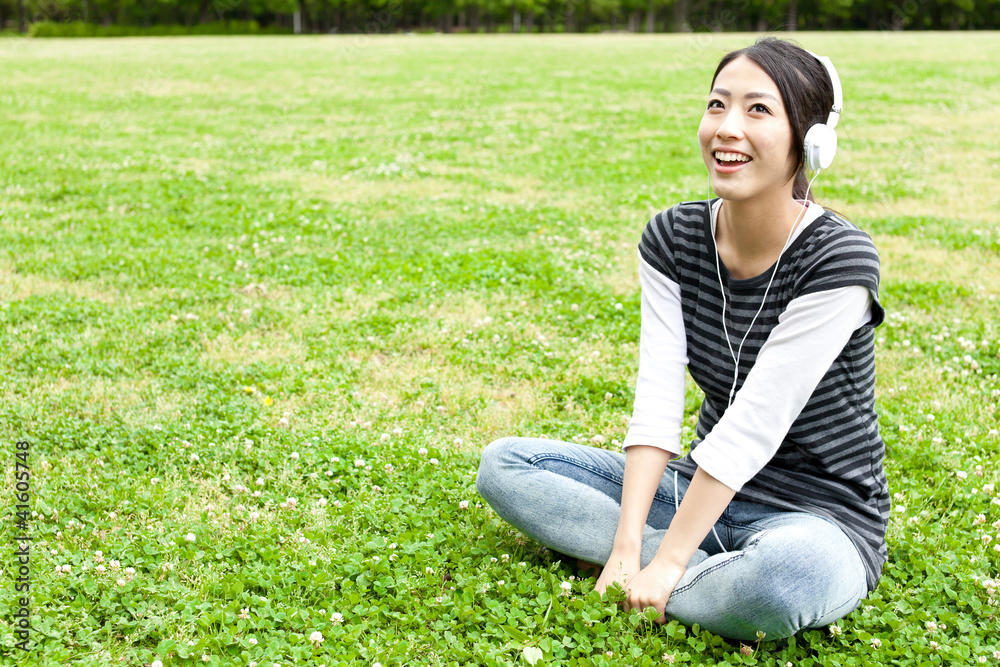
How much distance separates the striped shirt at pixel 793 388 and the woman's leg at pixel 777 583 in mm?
174

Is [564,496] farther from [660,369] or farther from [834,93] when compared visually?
[834,93]

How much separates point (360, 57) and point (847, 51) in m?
20.0

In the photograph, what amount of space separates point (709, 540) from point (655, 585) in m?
0.40

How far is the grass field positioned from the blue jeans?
20cm

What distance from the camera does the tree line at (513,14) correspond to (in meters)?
77.2

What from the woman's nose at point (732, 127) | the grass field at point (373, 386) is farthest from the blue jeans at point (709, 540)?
the woman's nose at point (732, 127)

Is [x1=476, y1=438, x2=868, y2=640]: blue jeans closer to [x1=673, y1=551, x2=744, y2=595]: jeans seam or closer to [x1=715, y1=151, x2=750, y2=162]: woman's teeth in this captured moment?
[x1=673, y1=551, x2=744, y2=595]: jeans seam

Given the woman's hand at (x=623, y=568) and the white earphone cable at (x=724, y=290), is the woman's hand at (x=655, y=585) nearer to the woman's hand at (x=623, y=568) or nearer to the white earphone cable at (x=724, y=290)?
the woman's hand at (x=623, y=568)

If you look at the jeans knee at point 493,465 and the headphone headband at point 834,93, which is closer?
the headphone headband at point 834,93

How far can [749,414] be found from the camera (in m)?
3.11

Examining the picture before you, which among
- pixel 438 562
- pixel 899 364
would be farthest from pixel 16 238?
pixel 899 364

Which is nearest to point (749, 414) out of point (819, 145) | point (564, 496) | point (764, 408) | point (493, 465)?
point (764, 408)

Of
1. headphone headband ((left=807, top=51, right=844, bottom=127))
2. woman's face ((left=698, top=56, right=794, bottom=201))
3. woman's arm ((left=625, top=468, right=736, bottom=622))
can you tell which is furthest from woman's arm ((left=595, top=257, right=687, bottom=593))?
headphone headband ((left=807, top=51, right=844, bottom=127))

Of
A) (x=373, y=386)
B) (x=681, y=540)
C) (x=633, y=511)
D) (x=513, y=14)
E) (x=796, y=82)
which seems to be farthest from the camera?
(x=513, y=14)
